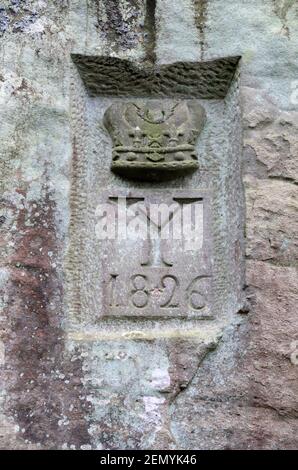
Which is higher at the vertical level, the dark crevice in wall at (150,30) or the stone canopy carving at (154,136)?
the dark crevice in wall at (150,30)

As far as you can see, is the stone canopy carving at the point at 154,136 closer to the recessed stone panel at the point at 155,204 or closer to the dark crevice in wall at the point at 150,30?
the recessed stone panel at the point at 155,204

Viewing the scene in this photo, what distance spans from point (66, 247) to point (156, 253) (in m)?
0.27

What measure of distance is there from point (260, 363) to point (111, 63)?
953 millimetres

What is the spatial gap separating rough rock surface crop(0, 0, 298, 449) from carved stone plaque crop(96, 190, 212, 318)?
131mm

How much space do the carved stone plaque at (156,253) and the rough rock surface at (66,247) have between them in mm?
131

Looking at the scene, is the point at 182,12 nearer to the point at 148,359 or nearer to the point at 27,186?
the point at 27,186

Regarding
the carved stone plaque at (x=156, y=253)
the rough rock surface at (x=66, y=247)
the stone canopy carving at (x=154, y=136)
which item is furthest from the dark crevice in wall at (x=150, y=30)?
the carved stone plaque at (x=156, y=253)

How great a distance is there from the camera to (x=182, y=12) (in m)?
2.46

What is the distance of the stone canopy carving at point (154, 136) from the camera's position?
2.40 metres

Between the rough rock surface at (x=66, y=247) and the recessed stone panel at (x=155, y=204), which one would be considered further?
the recessed stone panel at (x=155, y=204)

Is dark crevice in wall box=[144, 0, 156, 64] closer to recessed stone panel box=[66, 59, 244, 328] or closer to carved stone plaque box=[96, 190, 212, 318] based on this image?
recessed stone panel box=[66, 59, 244, 328]

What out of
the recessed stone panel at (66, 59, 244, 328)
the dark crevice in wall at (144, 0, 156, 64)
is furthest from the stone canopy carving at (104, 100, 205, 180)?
the dark crevice in wall at (144, 0, 156, 64)

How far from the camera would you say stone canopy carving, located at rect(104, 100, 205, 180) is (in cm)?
240
